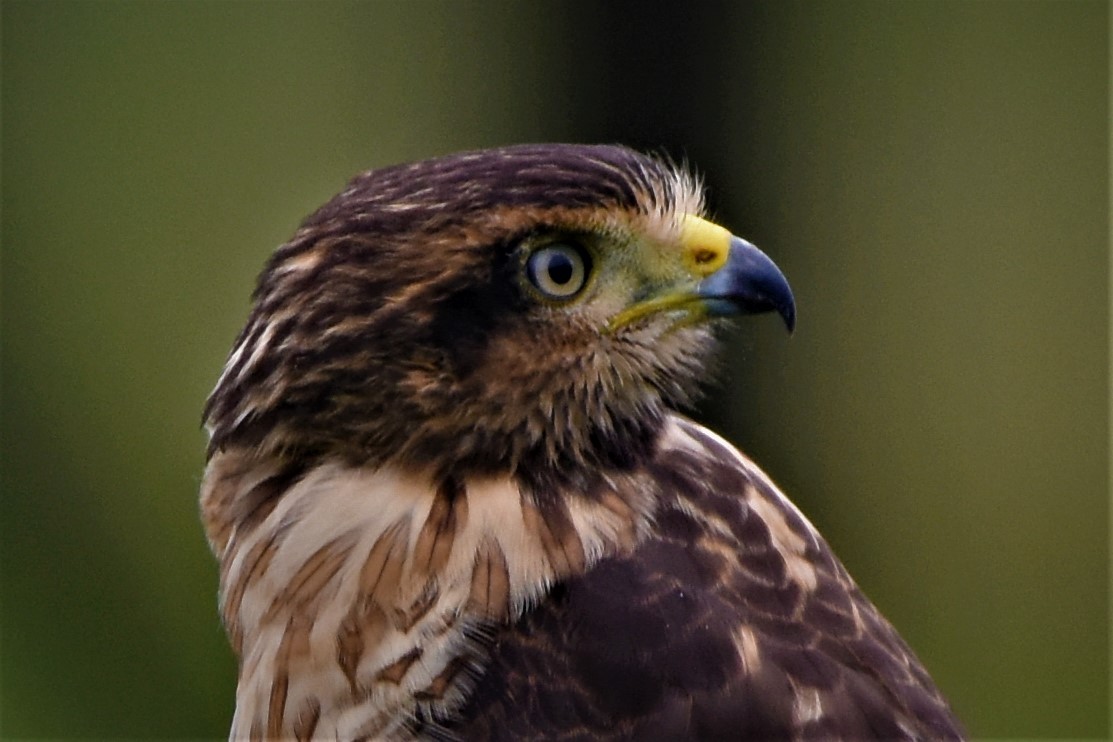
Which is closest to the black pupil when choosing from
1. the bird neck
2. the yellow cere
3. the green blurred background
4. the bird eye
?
the bird eye

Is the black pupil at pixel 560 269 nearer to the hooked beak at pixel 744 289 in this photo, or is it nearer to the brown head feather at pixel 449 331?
the brown head feather at pixel 449 331

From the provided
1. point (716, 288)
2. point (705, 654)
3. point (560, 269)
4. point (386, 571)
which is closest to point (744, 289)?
point (716, 288)

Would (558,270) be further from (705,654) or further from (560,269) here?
(705,654)

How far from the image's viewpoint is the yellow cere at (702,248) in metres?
2.02

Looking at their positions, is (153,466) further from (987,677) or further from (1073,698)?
(1073,698)

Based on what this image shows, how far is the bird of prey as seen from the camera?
1.83 meters

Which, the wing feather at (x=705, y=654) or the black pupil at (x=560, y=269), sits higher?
the black pupil at (x=560, y=269)

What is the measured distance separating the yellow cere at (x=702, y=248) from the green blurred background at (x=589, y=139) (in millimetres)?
1669

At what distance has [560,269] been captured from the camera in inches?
76.8

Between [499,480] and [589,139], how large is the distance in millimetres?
2143

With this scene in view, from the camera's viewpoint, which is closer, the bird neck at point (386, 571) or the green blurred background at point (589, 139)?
the bird neck at point (386, 571)

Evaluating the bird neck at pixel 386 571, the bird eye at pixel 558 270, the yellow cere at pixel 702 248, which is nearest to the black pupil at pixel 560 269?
the bird eye at pixel 558 270

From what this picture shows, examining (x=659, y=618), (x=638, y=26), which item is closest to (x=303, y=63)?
(x=638, y=26)

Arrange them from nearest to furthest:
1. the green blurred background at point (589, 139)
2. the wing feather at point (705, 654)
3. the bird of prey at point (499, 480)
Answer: the wing feather at point (705, 654) → the bird of prey at point (499, 480) → the green blurred background at point (589, 139)
